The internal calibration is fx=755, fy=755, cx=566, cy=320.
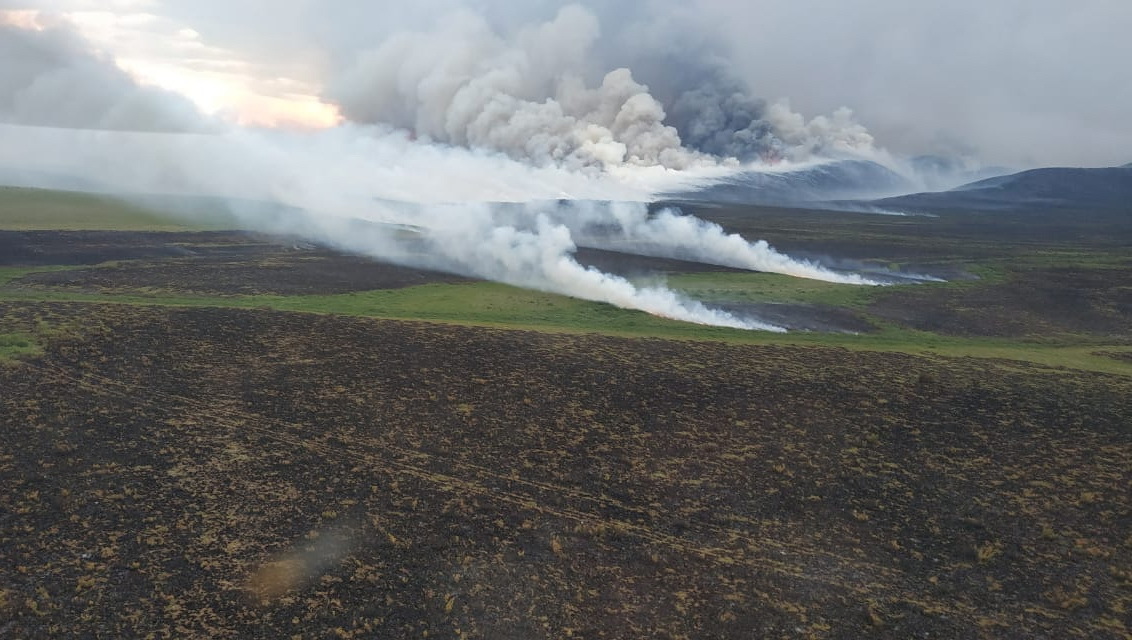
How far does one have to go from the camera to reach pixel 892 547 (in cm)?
2192

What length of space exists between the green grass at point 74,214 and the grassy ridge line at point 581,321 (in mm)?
35034

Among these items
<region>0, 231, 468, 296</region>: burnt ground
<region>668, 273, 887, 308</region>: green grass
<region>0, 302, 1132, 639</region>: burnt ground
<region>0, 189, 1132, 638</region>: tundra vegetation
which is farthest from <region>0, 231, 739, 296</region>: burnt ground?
<region>0, 302, 1132, 639</region>: burnt ground

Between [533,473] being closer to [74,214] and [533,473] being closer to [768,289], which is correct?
[768,289]

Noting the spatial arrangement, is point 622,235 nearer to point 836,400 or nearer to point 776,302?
point 776,302

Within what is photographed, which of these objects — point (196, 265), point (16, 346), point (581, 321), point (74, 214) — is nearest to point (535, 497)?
point (16, 346)

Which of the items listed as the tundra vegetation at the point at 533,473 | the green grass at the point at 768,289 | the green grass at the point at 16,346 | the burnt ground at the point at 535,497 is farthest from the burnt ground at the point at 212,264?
the burnt ground at the point at 535,497

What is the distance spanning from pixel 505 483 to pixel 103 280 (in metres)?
41.5

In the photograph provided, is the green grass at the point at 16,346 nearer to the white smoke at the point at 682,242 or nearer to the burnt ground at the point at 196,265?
the burnt ground at the point at 196,265

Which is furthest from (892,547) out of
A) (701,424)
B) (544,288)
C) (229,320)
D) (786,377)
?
(544,288)

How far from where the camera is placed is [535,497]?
77.9 ft

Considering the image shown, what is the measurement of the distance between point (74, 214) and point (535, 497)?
9176cm

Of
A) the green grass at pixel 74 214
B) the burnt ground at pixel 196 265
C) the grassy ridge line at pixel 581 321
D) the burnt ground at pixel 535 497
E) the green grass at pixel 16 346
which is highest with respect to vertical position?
the green grass at pixel 74 214

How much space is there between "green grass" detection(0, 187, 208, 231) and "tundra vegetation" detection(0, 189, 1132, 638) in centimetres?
3287

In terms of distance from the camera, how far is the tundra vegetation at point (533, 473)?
1833cm
